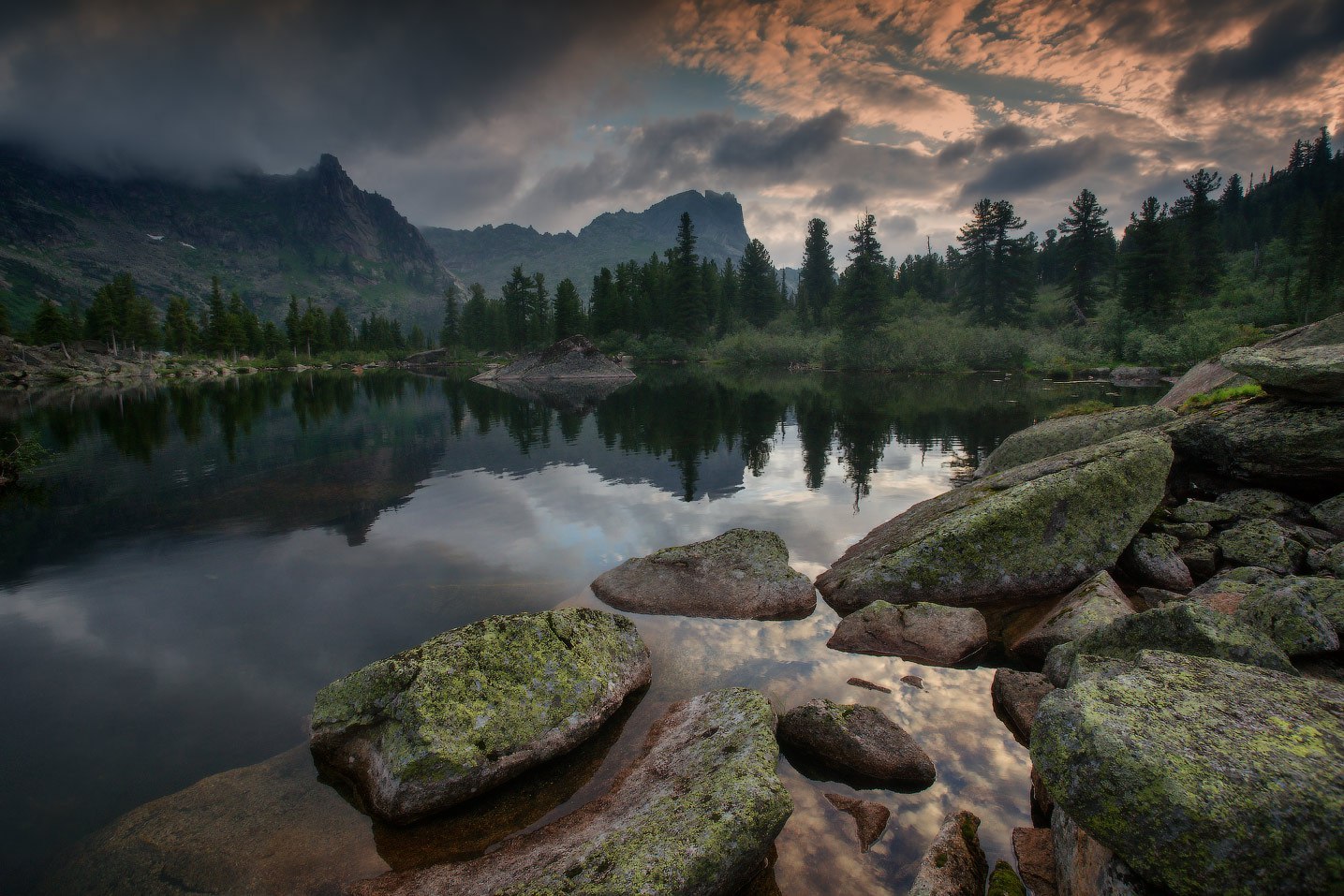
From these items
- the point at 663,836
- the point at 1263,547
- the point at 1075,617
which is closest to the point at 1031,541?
the point at 1075,617

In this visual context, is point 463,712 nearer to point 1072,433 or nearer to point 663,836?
point 663,836

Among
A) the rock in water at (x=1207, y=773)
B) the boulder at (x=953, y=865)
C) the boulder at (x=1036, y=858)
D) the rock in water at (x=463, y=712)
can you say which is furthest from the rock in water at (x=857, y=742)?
the rock in water at (x=463, y=712)

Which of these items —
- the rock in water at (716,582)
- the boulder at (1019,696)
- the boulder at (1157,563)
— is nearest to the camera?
the boulder at (1019,696)

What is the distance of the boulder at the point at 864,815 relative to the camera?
6.02 m

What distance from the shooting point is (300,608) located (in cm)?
1209

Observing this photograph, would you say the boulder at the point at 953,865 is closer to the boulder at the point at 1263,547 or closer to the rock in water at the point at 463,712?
the rock in water at the point at 463,712

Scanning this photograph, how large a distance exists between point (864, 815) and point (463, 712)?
4.70 metres

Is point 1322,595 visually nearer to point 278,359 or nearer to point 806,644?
point 806,644

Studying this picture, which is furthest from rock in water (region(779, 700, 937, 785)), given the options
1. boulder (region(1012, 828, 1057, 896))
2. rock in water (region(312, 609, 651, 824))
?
rock in water (region(312, 609, 651, 824))

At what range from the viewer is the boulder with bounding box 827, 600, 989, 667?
953 cm

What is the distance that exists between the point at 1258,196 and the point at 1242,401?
198m

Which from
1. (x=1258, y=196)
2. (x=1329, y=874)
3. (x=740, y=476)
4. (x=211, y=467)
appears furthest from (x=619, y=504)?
→ (x=1258, y=196)

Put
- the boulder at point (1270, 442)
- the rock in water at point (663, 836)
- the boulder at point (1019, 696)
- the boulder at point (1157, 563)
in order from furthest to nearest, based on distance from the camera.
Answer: the boulder at point (1270, 442), the boulder at point (1157, 563), the boulder at point (1019, 696), the rock in water at point (663, 836)

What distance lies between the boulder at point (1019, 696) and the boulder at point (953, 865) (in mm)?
2172
